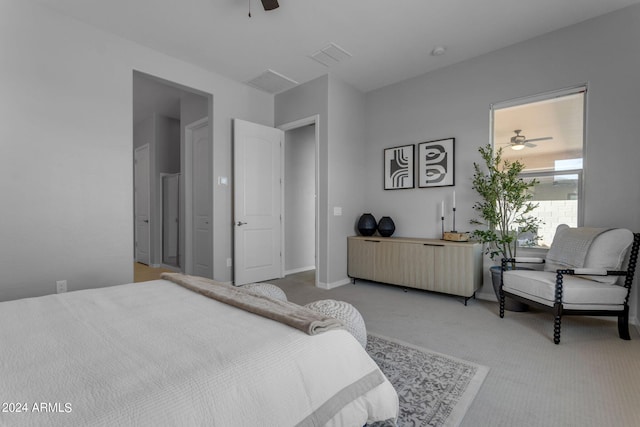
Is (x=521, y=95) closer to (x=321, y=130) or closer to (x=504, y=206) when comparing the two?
(x=504, y=206)

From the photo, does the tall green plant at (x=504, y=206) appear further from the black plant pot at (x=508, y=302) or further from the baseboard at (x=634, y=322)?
the baseboard at (x=634, y=322)

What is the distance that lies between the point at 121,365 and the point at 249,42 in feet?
10.8

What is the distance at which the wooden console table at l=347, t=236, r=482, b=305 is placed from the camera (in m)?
3.32

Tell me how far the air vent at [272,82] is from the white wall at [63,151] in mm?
1203

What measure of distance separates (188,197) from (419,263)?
3533 millimetres

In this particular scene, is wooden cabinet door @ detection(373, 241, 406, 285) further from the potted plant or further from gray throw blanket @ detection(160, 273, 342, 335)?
gray throw blanket @ detection(160, 273, 342, 335)

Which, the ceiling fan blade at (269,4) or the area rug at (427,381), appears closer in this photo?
the area rug at (427,381)

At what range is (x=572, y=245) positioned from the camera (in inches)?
106

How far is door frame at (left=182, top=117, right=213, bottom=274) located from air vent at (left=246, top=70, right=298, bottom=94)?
3.71 ft

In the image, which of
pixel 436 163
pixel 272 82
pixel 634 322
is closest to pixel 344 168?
pixel 436 163

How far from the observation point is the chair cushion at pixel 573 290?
2.33m

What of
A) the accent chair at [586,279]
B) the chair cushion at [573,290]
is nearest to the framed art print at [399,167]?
the accent chair at [586,279]

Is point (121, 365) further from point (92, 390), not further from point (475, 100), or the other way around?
point (475, 100)

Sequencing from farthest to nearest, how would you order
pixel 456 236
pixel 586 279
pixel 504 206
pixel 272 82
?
pixel 272 82
pixel 456 236
pixel 504 206
pixel 586 279
